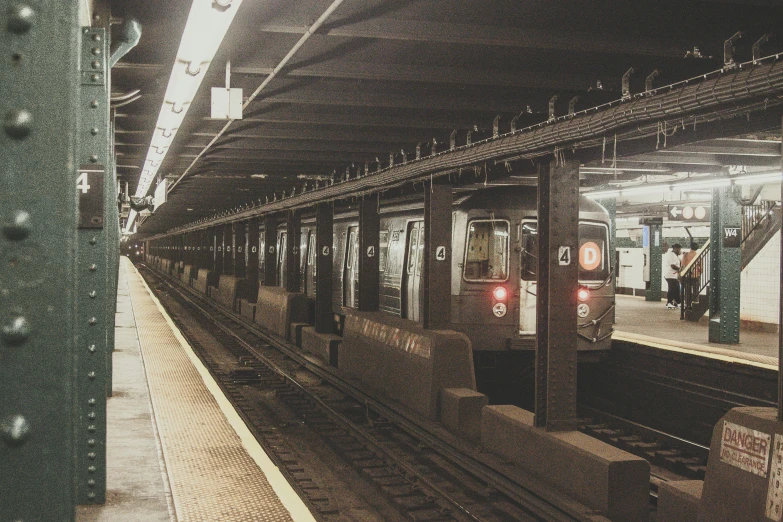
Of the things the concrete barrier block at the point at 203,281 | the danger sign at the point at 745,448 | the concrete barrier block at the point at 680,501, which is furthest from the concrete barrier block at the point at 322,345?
the concrete barrier block at the point at 203,281

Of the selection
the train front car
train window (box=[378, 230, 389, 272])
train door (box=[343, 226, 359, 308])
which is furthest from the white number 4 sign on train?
train door (box=[343, 226, 359, 308])

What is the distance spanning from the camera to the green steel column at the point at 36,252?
132cm

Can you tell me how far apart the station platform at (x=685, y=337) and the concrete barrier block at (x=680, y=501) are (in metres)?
5.80

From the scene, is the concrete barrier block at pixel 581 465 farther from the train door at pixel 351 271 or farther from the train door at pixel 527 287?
the train door at pixel 351 271

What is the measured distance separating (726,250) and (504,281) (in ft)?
19.9

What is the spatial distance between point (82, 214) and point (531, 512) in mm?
4665

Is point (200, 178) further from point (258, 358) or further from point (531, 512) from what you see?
point (531, 512)

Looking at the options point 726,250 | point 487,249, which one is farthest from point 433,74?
point 726,250

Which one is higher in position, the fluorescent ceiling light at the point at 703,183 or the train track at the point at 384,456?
the fluorescent ceiling light at the point at 703,183

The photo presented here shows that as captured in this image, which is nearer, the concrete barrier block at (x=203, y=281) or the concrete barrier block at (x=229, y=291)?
the concrete barrier block at (x=229, y=291)

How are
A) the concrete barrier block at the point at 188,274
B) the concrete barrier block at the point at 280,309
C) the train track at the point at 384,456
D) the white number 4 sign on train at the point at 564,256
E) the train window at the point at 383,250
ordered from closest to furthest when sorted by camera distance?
the train track at the point at 384,456
the white number 4 sign on train at the point at 564,256
the train window at the point at 383,250
the concrete barrier block at the point at 280,309
the concrete barrier block at the point at 188,274

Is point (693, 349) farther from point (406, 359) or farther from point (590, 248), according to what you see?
point (406, 359)

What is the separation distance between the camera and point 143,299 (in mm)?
Answer: 27031

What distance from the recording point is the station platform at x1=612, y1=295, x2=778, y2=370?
1266cm
